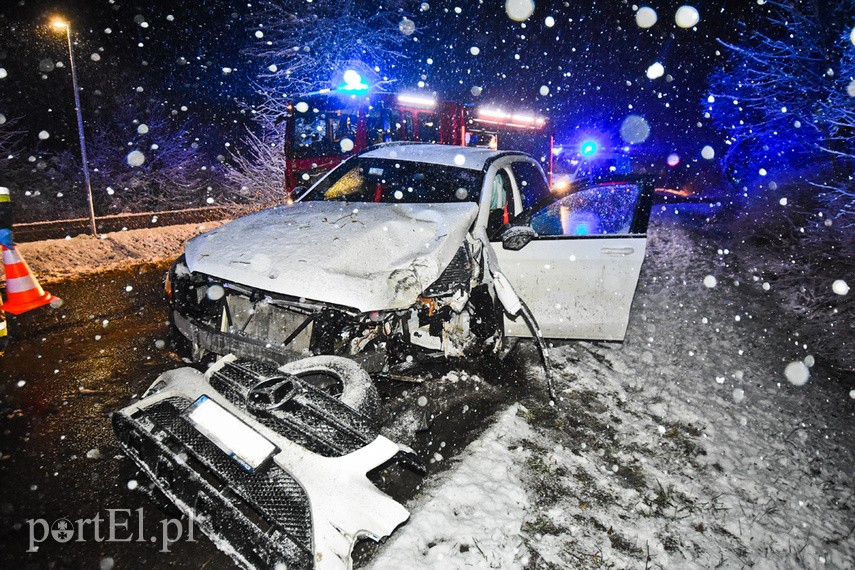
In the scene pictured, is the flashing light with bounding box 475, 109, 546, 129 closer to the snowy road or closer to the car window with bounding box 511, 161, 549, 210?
the car window with bounding box 511, 161, 549, 210

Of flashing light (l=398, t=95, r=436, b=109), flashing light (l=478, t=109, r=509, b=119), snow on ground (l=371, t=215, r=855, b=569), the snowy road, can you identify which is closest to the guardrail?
the snowy road

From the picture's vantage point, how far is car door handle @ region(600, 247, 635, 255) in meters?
3.67

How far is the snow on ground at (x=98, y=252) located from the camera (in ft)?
21.5

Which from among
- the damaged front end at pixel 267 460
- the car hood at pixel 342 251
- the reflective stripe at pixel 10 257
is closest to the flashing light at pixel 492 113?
the car hood at pixel 342 251

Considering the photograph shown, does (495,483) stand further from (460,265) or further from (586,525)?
(460,265)

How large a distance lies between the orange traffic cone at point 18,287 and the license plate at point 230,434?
4246 millimetres

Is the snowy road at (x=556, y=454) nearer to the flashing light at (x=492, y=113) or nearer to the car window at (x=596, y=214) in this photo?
the car window at (x=596, y=214)

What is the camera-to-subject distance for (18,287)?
4.71 meters

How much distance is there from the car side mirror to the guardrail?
9.20 m

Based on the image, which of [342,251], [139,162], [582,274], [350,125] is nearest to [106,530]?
[342,251]

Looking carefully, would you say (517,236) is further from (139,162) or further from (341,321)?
(139,162)

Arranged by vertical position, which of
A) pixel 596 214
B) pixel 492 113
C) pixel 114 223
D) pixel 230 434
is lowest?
pixel 114 223

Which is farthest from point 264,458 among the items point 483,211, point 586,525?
point 483,211

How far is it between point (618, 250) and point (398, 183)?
2.08m
